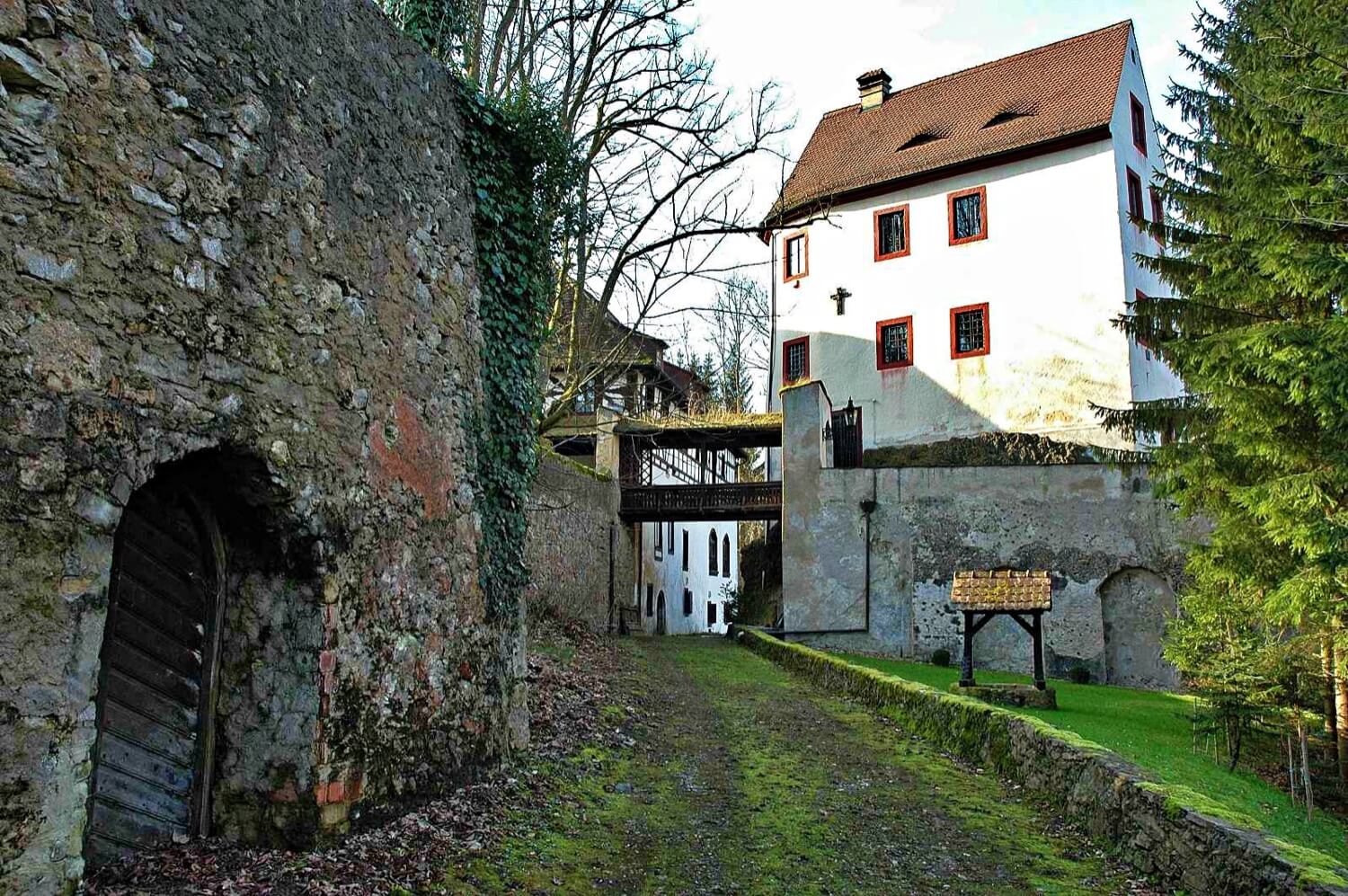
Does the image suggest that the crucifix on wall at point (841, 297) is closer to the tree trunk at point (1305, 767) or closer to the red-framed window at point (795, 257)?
the red-framed window at point (795, 257)

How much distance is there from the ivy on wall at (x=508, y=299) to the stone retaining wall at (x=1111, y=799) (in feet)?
15.8

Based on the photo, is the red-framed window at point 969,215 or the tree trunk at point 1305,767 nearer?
the tree trunk at point 1305,767

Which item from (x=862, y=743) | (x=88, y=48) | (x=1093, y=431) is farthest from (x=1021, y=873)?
(x=1093, y=431)

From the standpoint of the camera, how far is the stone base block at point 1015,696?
13.5 meters

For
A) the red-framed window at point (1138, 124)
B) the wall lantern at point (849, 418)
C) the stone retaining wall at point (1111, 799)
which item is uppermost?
the red-framed window at point (1138, 124)

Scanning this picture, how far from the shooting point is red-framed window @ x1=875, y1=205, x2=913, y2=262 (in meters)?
29.2

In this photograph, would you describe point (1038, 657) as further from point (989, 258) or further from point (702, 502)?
point (989, 258)

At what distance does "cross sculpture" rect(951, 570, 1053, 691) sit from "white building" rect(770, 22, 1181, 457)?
13923 millimetres

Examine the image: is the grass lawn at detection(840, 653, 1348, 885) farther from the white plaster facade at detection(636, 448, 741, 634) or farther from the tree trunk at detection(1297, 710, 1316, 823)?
the white plaster facade at detection(636, 448, 741, 634)

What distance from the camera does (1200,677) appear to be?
36.4 ft

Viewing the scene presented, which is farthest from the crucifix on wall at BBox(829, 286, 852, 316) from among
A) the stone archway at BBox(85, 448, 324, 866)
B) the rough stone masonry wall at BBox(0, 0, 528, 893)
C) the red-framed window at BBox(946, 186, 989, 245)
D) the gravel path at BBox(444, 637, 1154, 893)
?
the stone archway at BBox(85, 448, 324, 866)

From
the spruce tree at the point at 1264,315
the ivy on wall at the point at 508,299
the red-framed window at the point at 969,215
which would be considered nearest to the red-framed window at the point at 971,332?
the red-framed window at the point at 969,215

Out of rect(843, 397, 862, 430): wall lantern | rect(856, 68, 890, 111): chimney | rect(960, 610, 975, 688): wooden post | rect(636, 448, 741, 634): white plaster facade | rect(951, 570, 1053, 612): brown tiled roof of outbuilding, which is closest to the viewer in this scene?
rect(951, 570, 1053, 612): brown tiled roof of outbuilding

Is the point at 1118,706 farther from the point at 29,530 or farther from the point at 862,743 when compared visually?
the point at 29,530
